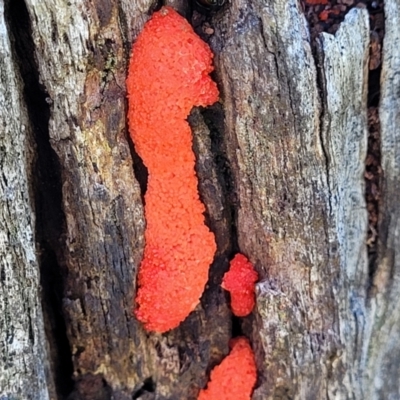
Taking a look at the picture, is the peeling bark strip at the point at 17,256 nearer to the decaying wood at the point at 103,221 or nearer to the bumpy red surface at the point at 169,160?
the decaying wood at the point at 103,221

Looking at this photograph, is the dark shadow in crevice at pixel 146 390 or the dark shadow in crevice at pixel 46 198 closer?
the dark shadow in crevice at pixel 46 198

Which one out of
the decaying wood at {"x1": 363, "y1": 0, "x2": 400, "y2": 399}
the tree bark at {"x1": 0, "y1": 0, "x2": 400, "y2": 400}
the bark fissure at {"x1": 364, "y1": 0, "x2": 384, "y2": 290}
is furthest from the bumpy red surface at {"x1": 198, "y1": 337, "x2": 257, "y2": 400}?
the bark fissure at {"x1": 364, "y1": 0, "x2": 384, "y2": 290}

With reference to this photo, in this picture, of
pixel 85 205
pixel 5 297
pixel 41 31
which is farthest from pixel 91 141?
pixel 5 297

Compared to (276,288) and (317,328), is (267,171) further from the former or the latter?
(317,328)

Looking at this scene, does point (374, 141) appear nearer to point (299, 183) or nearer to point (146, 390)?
point (299, 183)

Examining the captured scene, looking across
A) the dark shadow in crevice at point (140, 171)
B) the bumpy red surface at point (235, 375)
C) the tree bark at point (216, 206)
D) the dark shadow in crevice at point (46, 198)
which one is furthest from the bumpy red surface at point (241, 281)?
the dark shadow in crevice at point (46, 198)
